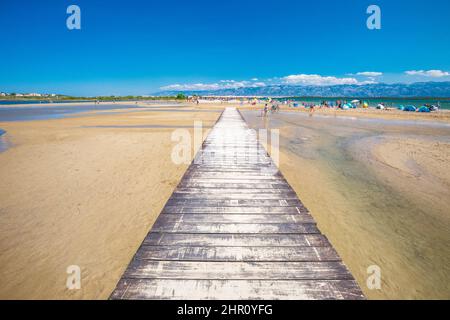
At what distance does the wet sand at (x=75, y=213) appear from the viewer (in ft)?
9.83

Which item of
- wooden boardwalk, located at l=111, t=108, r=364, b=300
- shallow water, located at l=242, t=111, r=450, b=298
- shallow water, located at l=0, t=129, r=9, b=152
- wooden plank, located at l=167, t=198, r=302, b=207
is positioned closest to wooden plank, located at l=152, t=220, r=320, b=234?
wooden boardwalk, located at l=111, t=108, r=364, b=300

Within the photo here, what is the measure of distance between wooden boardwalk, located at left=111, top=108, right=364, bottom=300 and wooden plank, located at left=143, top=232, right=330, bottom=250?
11 mm

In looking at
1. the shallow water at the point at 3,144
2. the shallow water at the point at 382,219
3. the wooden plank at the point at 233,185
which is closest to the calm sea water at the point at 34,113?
the shallow water at the point at 3,144

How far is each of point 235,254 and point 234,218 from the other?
2.59 feet

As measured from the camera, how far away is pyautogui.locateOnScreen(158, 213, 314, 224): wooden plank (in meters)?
2.98

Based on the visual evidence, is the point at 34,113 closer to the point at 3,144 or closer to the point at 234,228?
the point at 3,144

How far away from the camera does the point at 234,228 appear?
9.30 ft

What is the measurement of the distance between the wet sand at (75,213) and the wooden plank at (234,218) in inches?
44.0

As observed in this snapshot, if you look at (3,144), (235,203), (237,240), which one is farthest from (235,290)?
(3,144)

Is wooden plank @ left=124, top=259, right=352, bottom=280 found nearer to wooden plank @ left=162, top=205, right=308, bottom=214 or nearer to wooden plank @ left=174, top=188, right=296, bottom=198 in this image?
wooden plank @ left=162, top=205, right=308, bottom=214

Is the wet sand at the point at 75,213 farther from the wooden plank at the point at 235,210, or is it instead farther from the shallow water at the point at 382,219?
the shallow water at the point at 382,219

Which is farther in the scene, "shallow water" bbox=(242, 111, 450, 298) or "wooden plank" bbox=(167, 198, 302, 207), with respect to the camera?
"wooden plank" bbox=(167, 198, 302, 207)

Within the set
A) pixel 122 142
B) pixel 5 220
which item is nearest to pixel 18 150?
pixel 122 142
